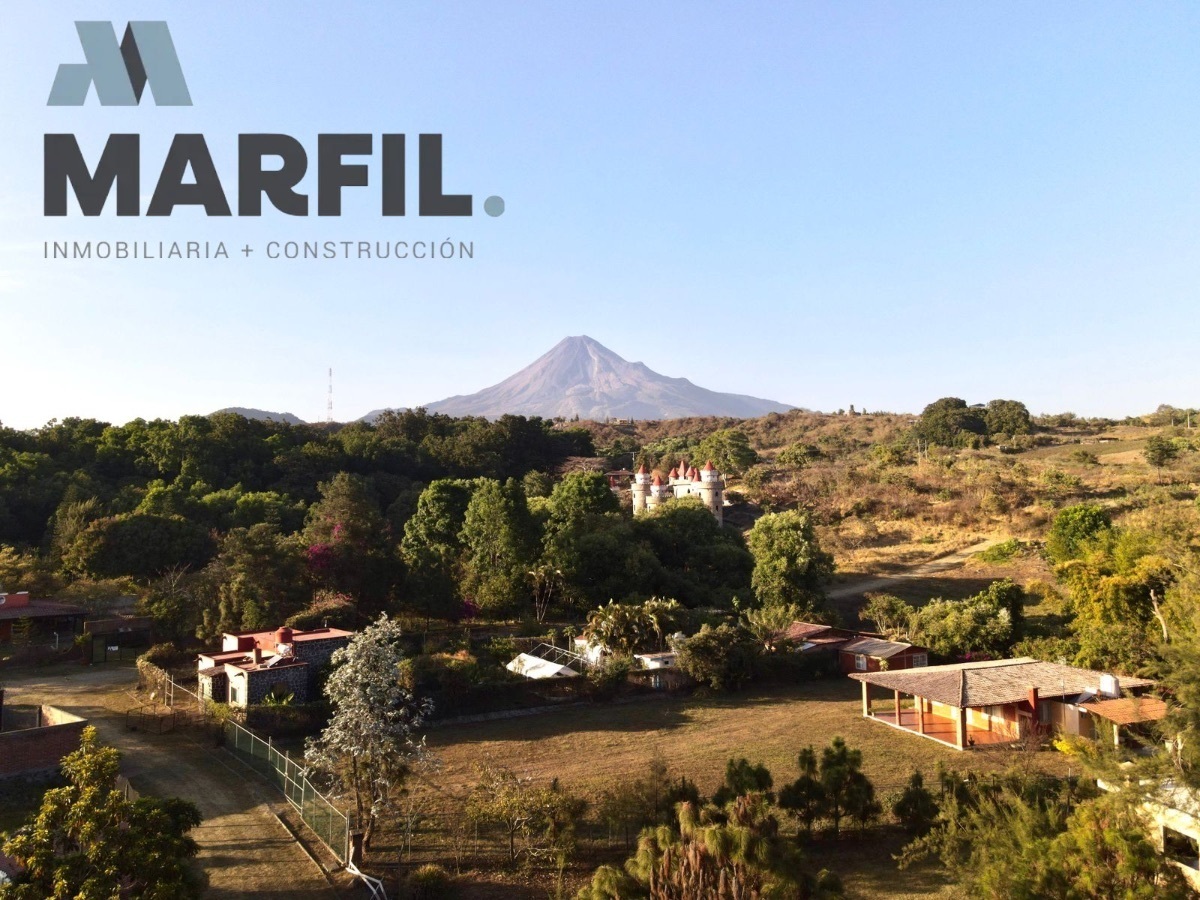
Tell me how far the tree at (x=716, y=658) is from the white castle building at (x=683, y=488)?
65.6ft

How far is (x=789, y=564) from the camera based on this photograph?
33.0 meters

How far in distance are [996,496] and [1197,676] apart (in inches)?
1661

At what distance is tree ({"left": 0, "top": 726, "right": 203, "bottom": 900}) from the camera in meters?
8.48

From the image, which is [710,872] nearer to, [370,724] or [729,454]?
[370,724]

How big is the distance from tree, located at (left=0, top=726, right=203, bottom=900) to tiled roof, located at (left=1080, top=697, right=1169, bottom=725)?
58.4 feet

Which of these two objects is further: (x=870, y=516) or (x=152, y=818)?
(x=870, y=516)

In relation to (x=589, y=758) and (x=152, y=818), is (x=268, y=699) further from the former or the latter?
(x=152, y=818)

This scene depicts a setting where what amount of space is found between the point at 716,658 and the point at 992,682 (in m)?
7.63

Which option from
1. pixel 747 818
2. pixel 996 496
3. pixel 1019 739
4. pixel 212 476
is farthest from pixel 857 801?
pixel 212 476

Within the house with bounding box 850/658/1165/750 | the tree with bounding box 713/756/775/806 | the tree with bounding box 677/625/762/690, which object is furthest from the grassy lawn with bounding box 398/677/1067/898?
the tree with bounding box 713/756/775/806

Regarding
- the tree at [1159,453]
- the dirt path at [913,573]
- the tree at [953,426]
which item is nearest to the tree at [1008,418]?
the tree at [953,426]

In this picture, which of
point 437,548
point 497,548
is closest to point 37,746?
point 497,548

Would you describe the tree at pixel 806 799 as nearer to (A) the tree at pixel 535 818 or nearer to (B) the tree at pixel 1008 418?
(A) the tree at pixel 535 818

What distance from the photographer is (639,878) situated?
9531mm
